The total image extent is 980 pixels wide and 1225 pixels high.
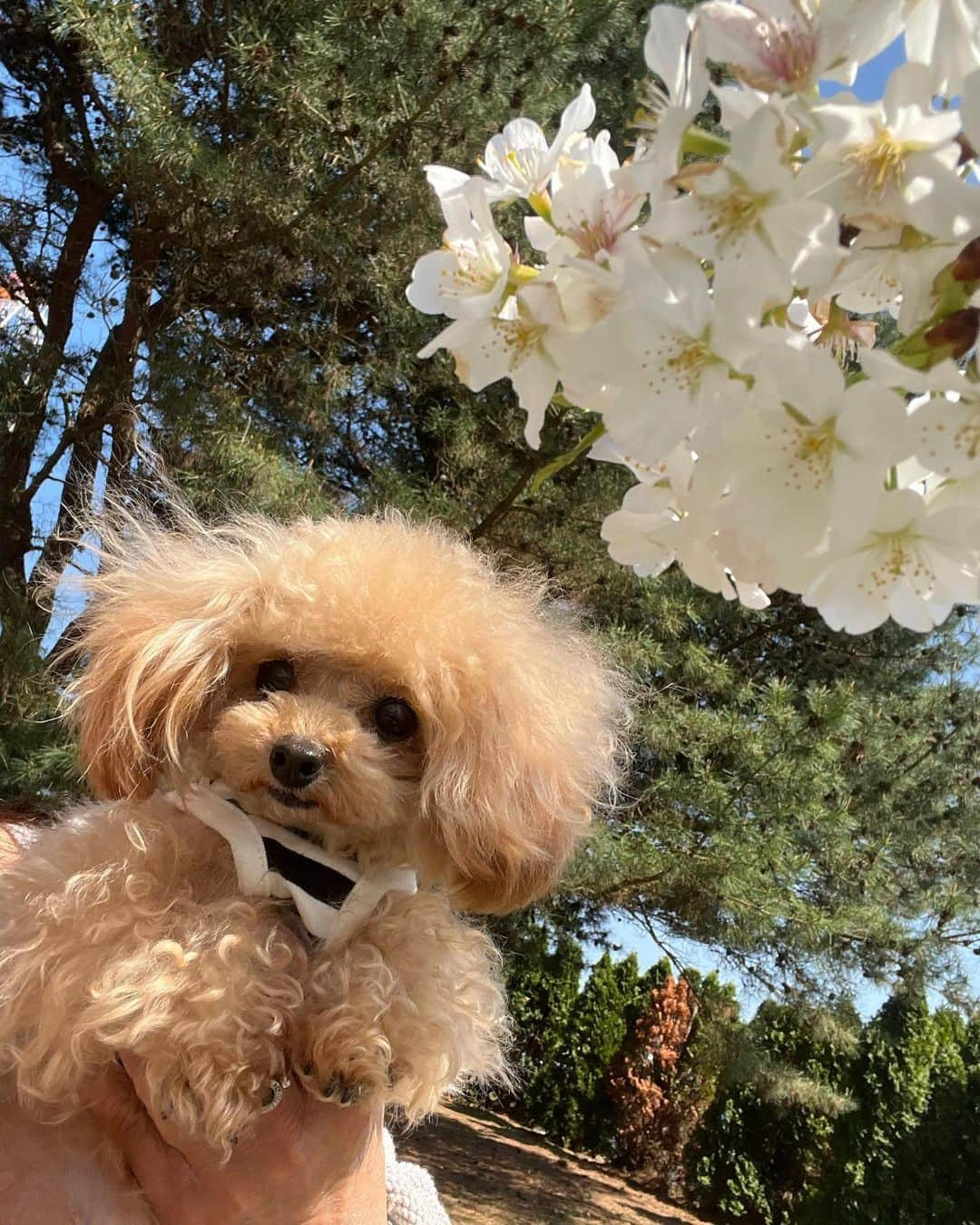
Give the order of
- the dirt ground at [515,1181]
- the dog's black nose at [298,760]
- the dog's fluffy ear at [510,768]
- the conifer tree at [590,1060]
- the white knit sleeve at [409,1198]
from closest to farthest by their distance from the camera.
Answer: the dog's black nose at [298,760] → the dog's fluffy ear at [510,768] → the white knit sleeve at [409,1198] → the dirt ground at [515,1181] → the conifer tree at [590,1060]

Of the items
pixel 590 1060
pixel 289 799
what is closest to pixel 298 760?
pixel 289 799

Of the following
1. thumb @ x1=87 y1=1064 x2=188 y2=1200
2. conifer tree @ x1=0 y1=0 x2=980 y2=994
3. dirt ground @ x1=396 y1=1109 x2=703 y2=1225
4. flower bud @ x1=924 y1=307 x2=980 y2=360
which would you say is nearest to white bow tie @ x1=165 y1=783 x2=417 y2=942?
thumb @ x1=87 y1=1064 x2=188 y2=1200

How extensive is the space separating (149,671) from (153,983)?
461 mm

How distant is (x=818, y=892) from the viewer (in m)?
4.36

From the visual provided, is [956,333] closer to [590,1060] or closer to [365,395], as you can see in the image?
[365,395]

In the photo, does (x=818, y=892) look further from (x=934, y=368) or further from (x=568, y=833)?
(x=934, y=368)

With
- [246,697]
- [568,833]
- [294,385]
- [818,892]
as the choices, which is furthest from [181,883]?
[818,892]

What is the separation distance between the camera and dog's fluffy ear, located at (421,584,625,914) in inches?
59.6

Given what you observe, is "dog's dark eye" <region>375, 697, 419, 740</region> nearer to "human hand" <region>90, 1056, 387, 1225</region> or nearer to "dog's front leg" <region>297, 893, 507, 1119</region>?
"dog's front leg" <region>297, 893, 507, 1119</region>

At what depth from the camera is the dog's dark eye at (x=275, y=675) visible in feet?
5.14

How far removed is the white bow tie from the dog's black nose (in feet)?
0.47

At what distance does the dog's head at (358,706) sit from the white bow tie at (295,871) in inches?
1.3

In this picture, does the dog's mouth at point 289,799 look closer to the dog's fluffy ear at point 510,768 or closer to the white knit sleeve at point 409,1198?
the dog's fluffy ear at point 510,768

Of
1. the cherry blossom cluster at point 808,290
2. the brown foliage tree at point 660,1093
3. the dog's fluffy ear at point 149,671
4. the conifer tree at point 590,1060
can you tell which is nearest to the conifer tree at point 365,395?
the dog's fluffy ear at point 149,671
